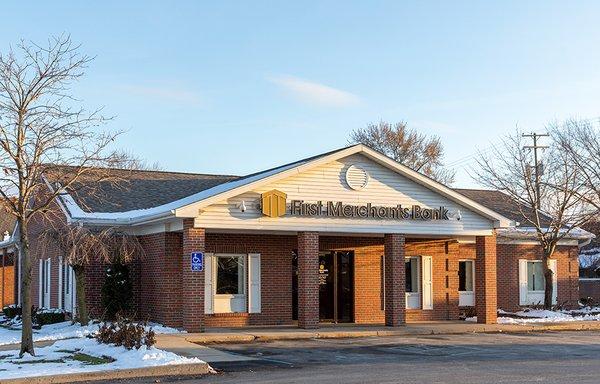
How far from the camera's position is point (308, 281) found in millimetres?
24500

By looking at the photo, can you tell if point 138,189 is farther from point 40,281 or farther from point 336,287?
point 336,287

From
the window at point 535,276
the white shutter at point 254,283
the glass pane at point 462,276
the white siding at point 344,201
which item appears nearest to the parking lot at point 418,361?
the white siding at point 344,201

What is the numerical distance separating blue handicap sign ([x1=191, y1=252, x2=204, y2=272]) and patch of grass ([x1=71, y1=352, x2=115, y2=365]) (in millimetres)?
5819

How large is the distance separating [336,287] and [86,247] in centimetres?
927

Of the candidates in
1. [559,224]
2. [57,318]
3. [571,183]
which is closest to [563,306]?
[559,224]

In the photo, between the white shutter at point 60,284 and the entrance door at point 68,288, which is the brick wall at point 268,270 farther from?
the white shutter at point 60,284

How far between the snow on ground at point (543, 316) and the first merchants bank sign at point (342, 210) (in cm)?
484

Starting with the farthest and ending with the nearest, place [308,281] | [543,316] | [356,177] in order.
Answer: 1. [543,316]
2. [356,177]
3. [308,281]

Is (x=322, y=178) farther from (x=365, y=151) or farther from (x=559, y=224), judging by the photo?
(x=559, y=224)

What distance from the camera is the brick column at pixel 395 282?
25.9 meters

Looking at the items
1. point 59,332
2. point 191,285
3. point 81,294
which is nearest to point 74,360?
point 191,285

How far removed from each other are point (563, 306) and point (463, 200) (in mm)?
10545

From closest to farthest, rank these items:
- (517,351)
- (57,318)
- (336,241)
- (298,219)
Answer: (517,351) < (298,219) < (57,318) < (336,241)

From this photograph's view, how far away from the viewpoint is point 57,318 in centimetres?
2608
